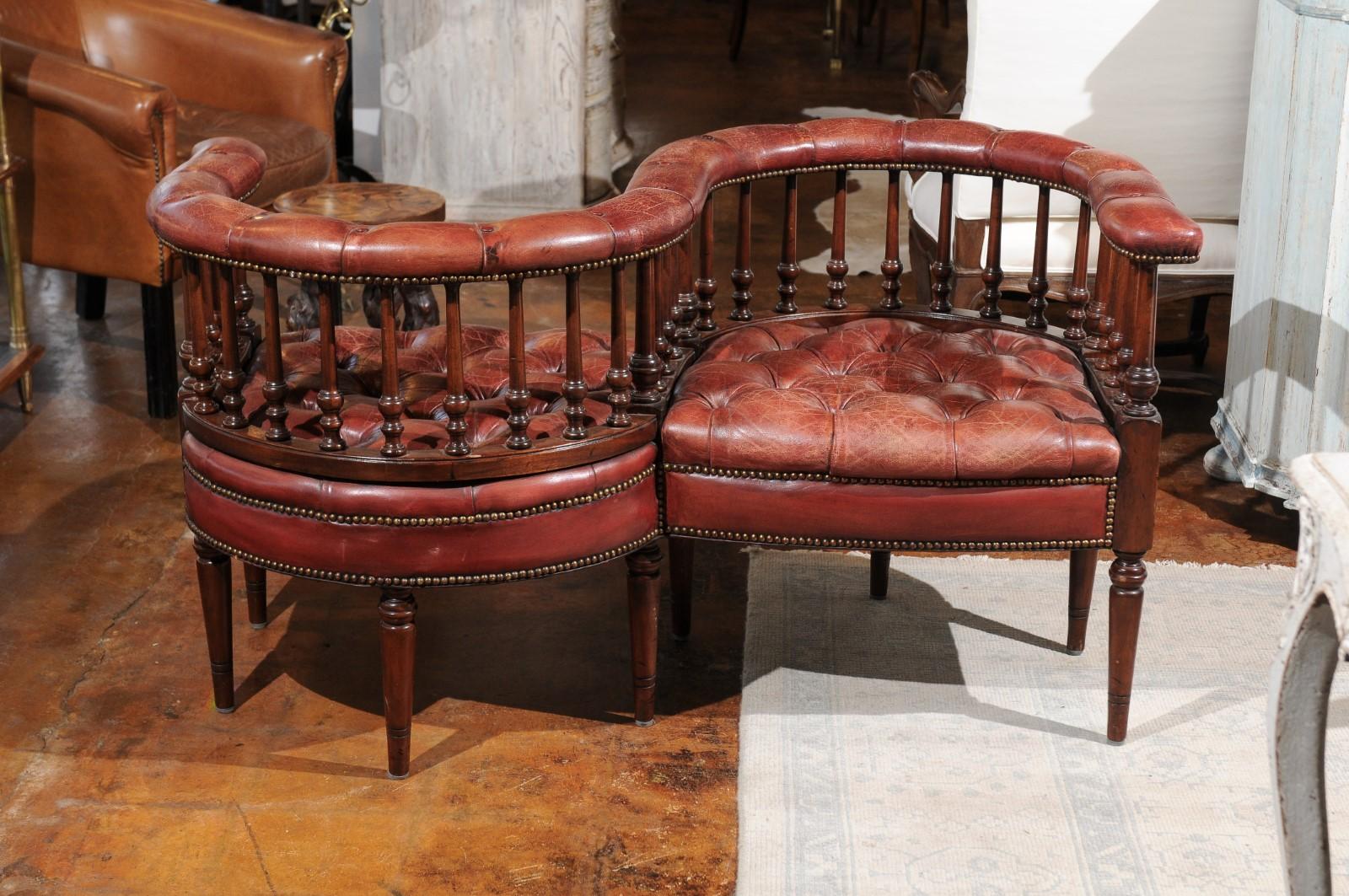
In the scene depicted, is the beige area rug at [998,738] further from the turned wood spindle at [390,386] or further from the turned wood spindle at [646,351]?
the turned wood spindle at [390,386]

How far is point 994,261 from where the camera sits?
10.0 feet

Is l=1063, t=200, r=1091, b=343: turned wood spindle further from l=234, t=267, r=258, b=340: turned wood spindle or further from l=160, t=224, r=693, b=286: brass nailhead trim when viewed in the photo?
l=234, t=267, r=258, b=340: turned wood spindle

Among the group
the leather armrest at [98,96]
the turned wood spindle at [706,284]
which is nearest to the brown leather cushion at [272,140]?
the leather armrest at [98,96]

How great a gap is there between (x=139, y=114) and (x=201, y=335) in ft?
4.82

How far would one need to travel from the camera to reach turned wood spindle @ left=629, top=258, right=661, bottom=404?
2529 millimetres

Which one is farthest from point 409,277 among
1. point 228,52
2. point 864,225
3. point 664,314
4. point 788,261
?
point 864,225

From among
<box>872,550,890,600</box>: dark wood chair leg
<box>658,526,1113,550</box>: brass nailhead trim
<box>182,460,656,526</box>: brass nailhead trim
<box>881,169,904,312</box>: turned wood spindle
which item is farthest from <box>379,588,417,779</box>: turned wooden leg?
<box>881,169,904,312</box>: turned wood spindle

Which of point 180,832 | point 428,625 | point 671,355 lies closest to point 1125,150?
point 671,355

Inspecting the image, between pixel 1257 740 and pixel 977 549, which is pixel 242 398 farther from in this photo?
pixel 1257 740

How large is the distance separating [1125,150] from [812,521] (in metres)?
1.65

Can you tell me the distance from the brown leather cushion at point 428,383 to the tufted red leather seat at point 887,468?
0.62ft

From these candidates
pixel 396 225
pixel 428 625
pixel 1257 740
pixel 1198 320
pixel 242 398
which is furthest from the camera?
pixel 1198 320

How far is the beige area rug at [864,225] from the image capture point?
17.1ft

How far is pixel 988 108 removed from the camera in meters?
3.70
